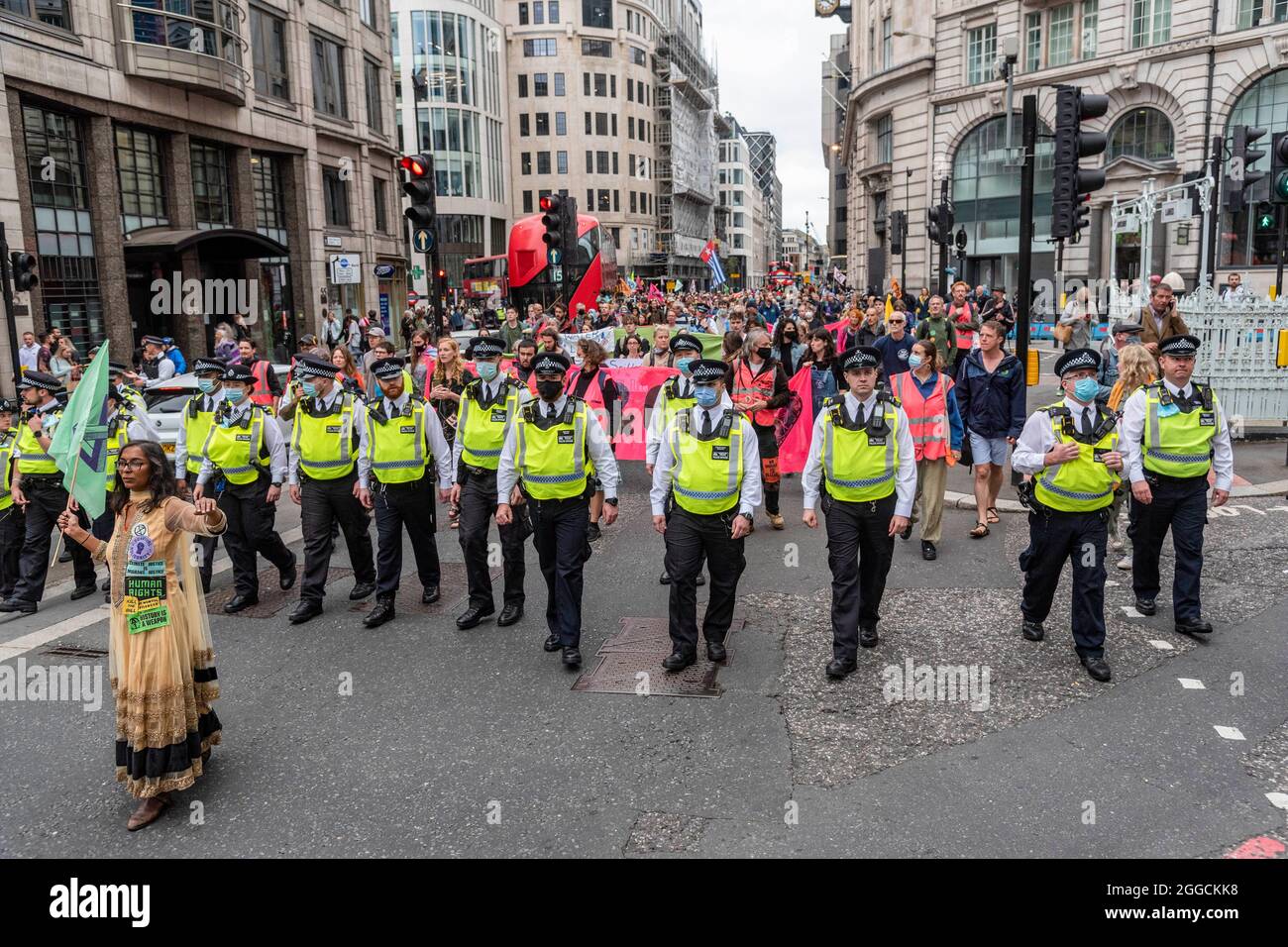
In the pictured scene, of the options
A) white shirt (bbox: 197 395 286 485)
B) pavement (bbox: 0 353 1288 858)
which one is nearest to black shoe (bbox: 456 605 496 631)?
pavement (bbox: 0 353 1288 858)

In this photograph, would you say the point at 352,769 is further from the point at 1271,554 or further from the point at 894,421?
the point at 1271,554

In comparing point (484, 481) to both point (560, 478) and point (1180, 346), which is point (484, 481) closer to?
point (560, 478)

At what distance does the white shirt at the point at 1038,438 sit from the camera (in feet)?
20.5

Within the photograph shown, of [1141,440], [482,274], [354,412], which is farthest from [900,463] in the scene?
[482,274]

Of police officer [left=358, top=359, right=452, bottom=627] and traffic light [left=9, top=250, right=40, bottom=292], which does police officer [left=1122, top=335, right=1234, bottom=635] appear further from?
traffic light [left=9, top=250, right=40, bottom=292]

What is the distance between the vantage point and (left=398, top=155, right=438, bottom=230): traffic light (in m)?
13.4

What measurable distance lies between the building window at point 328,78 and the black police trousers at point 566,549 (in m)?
30.5

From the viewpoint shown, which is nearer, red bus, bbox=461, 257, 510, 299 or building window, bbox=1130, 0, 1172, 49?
building window, bbox=1130, 0, 1172, 49

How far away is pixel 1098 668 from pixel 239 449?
640cm

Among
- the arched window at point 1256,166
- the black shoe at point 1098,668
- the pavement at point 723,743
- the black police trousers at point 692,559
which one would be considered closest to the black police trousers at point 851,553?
the pavement at point 723,743

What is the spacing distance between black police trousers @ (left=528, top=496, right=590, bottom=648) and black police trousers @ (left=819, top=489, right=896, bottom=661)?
63.7 inches

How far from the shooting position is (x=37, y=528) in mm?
8281

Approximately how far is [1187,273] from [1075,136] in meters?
33.7
